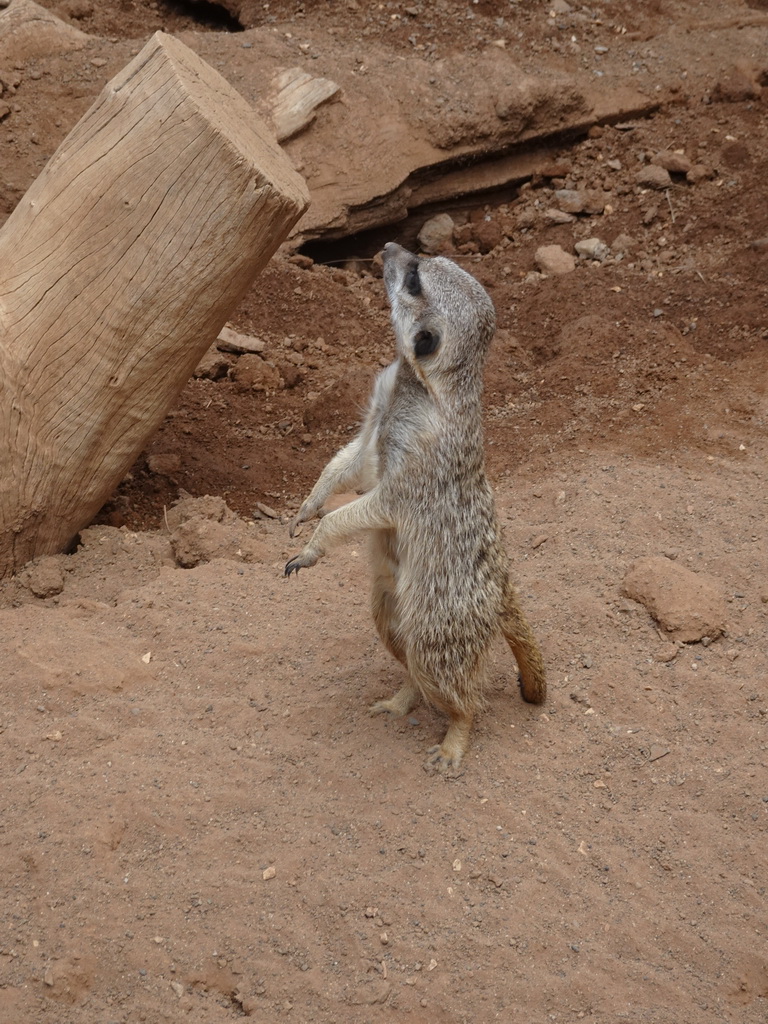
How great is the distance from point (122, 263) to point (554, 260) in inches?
149

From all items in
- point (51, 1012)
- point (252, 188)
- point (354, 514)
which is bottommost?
point (51, 1012)

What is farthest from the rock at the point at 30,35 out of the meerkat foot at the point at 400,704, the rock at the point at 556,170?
the meerkat foot at the point at 400,704

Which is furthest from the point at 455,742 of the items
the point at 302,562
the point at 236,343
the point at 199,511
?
the point at 236,343

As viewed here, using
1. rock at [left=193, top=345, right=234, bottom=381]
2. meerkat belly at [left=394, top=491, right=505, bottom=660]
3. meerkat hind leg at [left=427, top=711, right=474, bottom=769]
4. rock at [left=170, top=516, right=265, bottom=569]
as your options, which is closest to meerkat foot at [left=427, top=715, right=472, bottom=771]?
meerkat hind leg at [left=427, top=711, right=474, bottom=769]

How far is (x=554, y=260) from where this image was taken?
6672 millimetres

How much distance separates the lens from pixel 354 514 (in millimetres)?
3201

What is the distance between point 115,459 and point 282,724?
52.5 inches

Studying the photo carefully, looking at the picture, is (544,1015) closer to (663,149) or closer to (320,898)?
(320,898)

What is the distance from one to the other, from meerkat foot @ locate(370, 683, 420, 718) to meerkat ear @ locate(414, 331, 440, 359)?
45.2 inches

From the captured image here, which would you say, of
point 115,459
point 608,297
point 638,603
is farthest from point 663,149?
point 115,459

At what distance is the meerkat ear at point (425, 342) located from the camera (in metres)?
3.08

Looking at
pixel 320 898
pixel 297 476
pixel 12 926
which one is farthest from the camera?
pixel 297 476

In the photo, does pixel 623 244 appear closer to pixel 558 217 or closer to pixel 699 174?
pixel 558 217

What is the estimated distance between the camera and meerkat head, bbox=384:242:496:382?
3.09 metres
